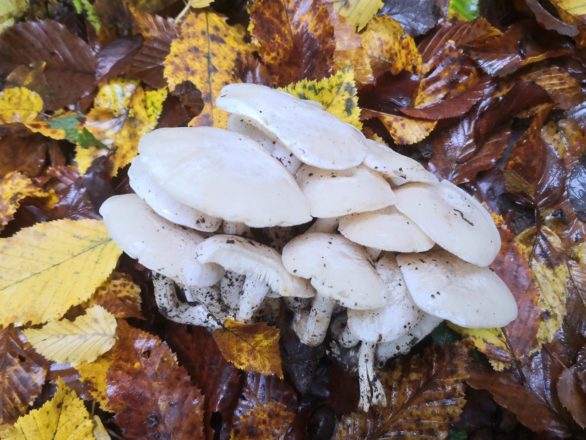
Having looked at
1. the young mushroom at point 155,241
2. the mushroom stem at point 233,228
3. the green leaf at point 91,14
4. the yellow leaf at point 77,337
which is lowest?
the yellow leaf at point 77,337

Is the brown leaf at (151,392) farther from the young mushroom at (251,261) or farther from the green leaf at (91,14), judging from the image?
the green leaf at (91,14)

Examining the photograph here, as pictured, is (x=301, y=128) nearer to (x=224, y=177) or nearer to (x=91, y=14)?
(x=224, y=177)

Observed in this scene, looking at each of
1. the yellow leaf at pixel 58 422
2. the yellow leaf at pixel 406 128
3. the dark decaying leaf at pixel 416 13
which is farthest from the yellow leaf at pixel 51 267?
the dark decaying leaf at pixel 416 13

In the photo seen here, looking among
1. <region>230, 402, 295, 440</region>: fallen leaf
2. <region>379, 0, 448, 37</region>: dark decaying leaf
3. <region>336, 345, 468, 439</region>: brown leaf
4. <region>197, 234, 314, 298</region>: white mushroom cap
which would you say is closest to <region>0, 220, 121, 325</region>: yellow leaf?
<region>197, 234, 314, 298</region>: white mushroom cap

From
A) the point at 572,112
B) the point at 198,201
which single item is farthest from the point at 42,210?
the point at 572,112

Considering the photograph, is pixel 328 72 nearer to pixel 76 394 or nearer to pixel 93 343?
pixel 93 343

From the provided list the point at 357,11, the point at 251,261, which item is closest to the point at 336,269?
the point at 251,261

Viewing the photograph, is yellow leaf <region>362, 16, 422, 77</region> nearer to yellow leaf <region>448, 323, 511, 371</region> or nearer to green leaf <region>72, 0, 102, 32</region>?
yellow leaf <region>448, 323, 511, 371</region>
